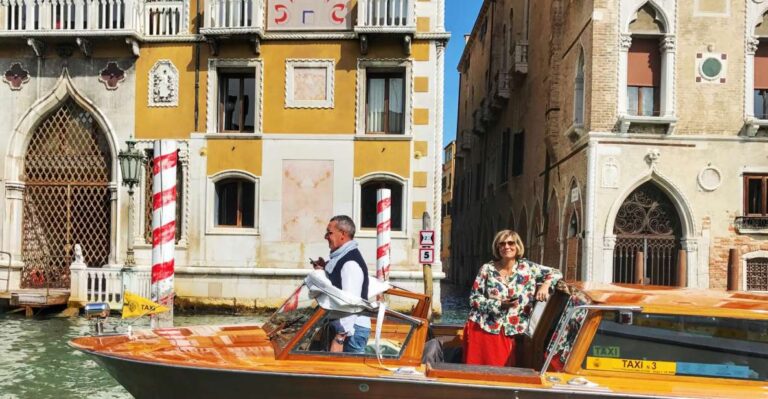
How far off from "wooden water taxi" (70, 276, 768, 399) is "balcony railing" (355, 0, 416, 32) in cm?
1027

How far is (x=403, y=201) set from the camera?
1449cm

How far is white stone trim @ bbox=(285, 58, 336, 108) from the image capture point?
1460cm

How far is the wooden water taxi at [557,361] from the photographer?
3.99m

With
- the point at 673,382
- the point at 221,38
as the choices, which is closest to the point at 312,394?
the point at 673,382

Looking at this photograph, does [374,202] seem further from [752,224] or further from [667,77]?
[752,224]

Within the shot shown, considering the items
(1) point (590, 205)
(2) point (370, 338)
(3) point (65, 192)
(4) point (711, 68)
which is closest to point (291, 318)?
(2) point (370, 338)

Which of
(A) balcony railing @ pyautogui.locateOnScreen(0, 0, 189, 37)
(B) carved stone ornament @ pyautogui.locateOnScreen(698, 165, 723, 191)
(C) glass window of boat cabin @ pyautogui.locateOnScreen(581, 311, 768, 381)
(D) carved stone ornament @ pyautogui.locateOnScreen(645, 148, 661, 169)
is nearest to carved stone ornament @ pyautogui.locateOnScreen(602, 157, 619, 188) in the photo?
(D) carved stone ornament @ pyautogui.locateOnScreen(645, 148, 661, 169)

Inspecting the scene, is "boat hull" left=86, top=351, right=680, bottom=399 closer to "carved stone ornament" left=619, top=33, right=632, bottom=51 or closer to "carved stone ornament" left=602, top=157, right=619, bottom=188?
"carved stone ornament" left=602, top=157, right=619, bottom=188

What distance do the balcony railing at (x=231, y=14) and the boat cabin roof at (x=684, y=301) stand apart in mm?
11221

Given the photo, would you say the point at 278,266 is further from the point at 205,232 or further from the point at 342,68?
the point at 342,68

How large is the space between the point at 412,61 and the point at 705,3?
19.2ft

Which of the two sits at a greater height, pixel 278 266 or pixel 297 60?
pixel 297 60

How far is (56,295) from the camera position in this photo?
45.3 ft

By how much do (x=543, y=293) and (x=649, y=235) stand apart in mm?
10996
